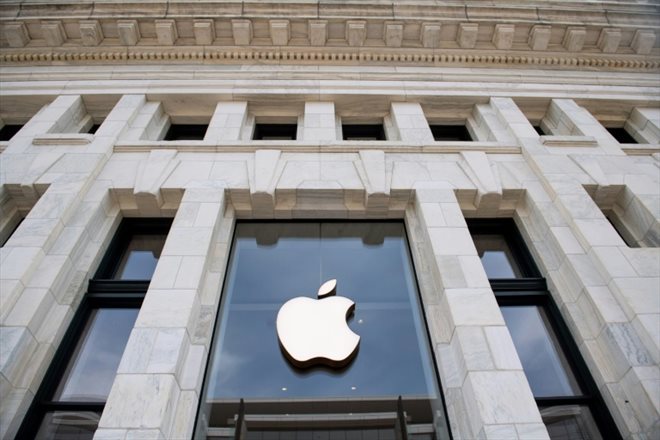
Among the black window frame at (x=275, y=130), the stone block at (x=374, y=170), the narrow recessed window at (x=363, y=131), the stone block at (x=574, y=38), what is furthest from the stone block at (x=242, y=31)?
the stone block at (x=574, y=38)

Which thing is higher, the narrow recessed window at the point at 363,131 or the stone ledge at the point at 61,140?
the narrow recessed window at the point at 363,131

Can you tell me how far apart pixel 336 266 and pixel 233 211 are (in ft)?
7.73

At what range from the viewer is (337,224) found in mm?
8977

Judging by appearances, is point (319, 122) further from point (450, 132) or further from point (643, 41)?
point (643, 41)

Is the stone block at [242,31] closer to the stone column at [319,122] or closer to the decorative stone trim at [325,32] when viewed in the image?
the decorative stone trim at [325,32]

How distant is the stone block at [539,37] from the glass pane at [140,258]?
36.6 ft

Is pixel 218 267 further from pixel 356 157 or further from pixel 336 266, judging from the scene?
pixel 356 157

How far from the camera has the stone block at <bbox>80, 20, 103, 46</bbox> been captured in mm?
12148

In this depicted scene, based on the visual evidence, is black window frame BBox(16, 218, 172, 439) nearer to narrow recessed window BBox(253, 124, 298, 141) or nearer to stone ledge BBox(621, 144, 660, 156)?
narrow recessed window BBox(253, 124, 298, 141)

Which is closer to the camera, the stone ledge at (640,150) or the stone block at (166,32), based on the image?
the stone ledge at (640,150)

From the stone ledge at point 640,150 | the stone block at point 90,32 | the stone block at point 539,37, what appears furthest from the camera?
the stone block at point 539,37

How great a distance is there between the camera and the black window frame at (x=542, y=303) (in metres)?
6.32

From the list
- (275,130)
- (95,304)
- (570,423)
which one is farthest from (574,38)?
(95,304)

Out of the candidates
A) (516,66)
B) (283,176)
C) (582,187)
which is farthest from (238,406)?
(516,66)
